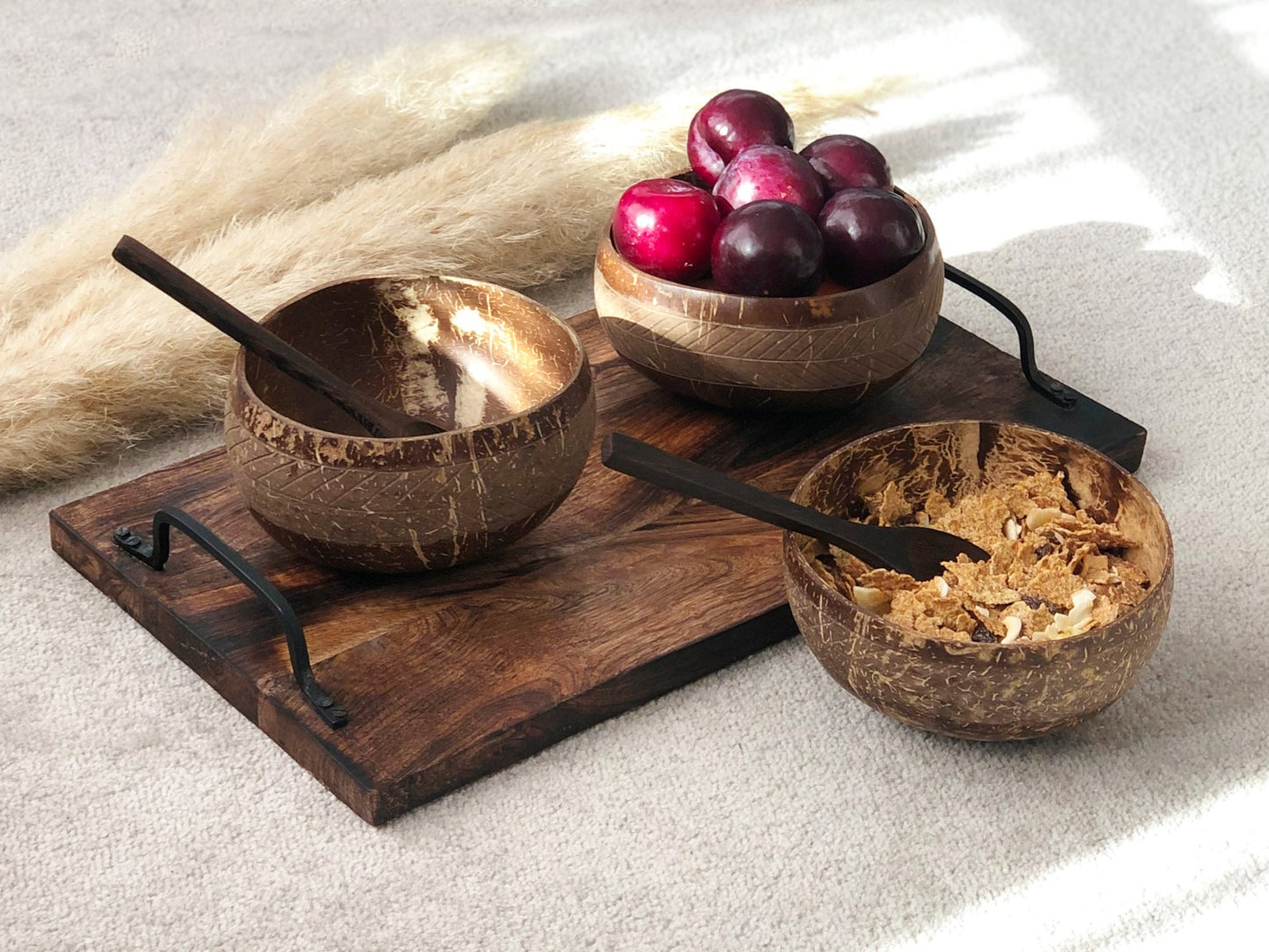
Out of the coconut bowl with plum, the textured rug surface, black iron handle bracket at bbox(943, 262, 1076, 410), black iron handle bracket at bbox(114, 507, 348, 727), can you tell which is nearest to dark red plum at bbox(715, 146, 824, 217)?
the coconut bowl with plum

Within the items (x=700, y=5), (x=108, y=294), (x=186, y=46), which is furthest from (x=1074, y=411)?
(x=186, y=46)

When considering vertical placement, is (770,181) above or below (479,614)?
above

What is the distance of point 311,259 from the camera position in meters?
1.41

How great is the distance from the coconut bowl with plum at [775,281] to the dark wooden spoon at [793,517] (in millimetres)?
183

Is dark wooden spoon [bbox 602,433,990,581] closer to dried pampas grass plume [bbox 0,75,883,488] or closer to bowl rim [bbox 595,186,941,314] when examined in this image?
bowl rim [bbox 595,186,941,314]

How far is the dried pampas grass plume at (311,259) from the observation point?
129 cm

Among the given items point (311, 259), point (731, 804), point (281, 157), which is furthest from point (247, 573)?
point (281, 157)

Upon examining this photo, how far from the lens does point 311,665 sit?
3.45ft

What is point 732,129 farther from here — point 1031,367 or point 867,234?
point 1031,367

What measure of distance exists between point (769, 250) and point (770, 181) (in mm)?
87

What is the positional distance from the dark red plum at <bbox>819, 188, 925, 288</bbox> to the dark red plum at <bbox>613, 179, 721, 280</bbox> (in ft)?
0.29

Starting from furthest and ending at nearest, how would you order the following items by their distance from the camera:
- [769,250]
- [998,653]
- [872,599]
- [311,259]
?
[311,259] → [769,250] → [872,599] → [998,653]

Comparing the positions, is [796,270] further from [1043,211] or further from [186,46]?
[186,46]

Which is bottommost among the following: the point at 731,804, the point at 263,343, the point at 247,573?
the point at 731,804
